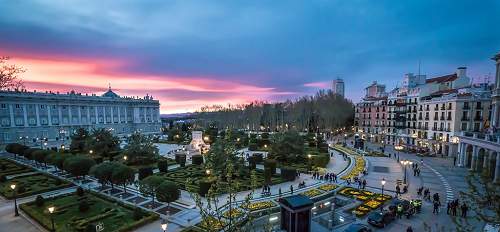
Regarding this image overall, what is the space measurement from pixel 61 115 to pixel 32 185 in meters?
54.5

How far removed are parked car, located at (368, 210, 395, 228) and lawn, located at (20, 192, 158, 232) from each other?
19.5 metres

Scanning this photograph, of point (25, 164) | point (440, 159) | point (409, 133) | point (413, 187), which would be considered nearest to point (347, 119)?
point (409, 133)

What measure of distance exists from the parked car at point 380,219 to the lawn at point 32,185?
3674 cm

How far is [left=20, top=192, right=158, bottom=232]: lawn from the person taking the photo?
72.1 ft

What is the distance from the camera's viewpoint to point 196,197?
1037 cm

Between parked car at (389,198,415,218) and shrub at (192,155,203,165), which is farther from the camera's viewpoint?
shrub at (192,155,203,165)

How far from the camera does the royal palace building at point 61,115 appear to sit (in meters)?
68.7

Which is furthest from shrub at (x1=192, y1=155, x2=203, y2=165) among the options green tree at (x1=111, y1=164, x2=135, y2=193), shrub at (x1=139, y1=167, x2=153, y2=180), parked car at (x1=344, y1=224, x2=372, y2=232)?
parked car at (x1=344, y1=224, x2=372, y2=232)

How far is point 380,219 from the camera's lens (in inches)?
874

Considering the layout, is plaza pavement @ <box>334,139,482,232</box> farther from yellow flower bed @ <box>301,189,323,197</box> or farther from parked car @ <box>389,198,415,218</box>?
yellow flower bed @ <box>301,189,323,197</box>

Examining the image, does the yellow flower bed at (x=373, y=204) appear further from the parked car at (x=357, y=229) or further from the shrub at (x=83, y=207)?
the shrub at (x=83, y=207)

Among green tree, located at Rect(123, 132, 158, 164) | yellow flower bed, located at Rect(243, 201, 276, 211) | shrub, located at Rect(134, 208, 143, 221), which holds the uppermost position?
green tree, located at Rect(123, 132, 158, 164)

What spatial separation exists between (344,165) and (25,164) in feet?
188

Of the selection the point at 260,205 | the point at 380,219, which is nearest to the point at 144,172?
the point at 260,205
